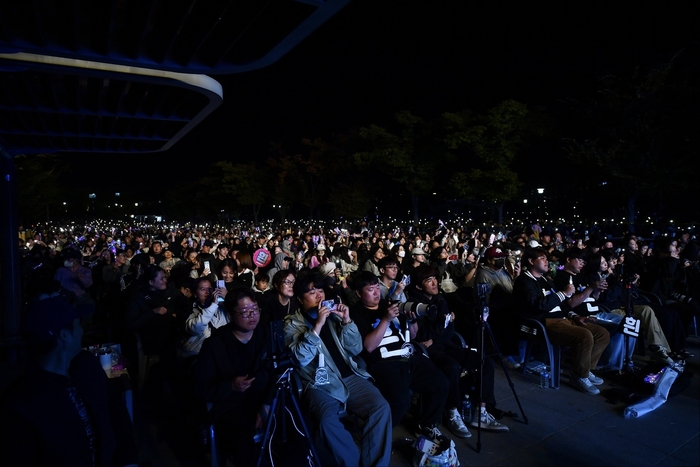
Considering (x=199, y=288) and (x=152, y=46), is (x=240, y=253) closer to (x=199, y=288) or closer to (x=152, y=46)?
(x=199, y=288)

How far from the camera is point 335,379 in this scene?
372cm

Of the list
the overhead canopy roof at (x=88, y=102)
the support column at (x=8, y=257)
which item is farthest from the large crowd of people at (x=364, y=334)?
the overhead canopy roof at (x=88, y=102)

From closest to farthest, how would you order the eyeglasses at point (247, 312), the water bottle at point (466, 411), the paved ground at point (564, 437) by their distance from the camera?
the eyeglasses at point (247, 312), the paved ground at point (564, 437), the water bottle at point (466, 411)

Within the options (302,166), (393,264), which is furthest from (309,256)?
(302,166)

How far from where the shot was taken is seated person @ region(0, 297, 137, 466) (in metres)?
1.87

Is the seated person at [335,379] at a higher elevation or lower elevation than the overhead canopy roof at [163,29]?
lower

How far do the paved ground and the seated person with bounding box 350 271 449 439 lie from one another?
0.37 m

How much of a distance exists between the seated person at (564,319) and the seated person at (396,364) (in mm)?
1882

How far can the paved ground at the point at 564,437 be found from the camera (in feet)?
12.3

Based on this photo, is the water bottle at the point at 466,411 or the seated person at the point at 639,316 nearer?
the water bottle at the point at 466,411

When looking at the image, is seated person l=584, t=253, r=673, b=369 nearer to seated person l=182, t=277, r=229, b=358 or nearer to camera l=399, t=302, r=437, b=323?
camera l=399, t=302, r=437, b=323

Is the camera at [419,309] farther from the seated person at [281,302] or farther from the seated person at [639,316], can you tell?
the seated person at [639,316]

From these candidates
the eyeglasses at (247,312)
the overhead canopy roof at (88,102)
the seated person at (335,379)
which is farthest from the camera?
the overhead canopy roof at (88,102)

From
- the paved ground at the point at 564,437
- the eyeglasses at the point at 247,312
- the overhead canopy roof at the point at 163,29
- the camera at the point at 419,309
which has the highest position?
the overhead canopy roof at the point at 163,29
